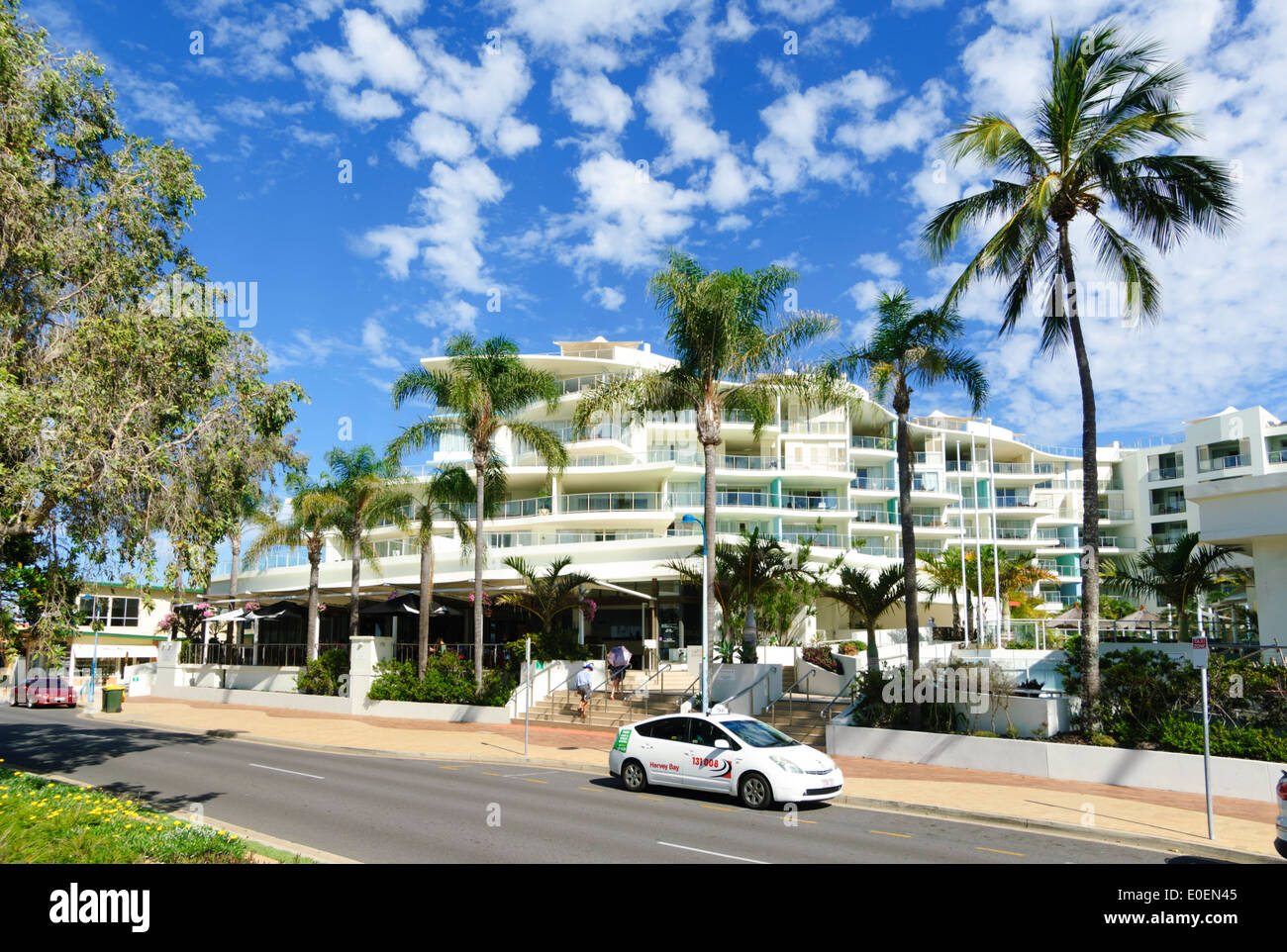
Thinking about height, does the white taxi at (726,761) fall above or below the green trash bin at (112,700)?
above

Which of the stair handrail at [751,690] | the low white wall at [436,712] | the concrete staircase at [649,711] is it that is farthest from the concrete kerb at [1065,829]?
the low white wall at [436,712]

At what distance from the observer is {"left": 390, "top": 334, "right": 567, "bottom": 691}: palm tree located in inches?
1041

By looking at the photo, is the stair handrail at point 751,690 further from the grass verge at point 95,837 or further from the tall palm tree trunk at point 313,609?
the tall palm tree trunk at point 313,609

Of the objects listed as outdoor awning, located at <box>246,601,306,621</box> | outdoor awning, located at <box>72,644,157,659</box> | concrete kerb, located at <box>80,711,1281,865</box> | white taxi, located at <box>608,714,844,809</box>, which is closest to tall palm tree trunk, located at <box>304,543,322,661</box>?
outdoor awning, located at <box>246,601,306,621</box>

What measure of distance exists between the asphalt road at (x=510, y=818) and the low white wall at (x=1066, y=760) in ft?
14.6

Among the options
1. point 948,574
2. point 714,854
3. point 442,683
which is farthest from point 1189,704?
point 948,574

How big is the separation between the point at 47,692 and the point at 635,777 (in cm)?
3199

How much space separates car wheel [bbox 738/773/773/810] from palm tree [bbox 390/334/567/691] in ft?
45.0

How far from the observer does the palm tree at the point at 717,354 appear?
2334 centimetres

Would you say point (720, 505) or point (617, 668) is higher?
point (720, 505)

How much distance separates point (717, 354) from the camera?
23.5 meters

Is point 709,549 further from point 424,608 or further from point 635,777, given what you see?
point 424,608

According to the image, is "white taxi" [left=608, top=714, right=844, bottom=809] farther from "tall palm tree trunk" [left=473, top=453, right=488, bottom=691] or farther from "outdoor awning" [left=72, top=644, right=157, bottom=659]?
"outdoor awning" [left=72, top=644, right=157, bottom=659]
